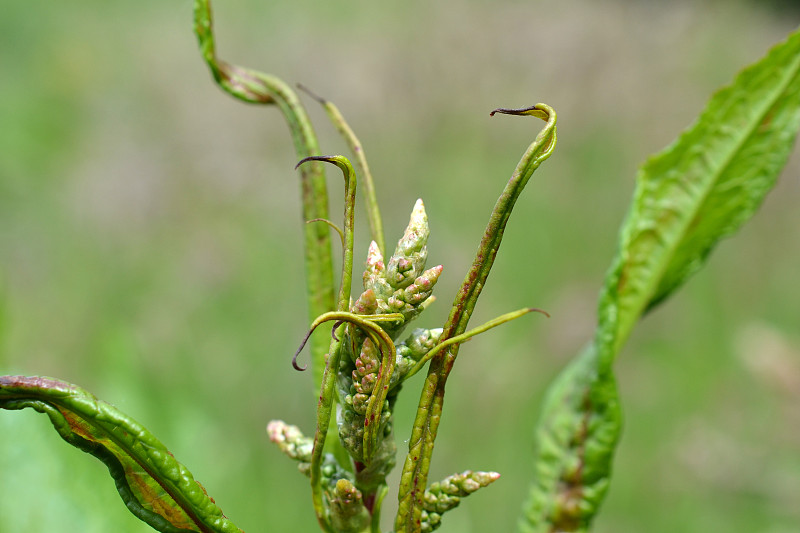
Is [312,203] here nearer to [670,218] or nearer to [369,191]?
[369,191]

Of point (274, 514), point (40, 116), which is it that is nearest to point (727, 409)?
point (274, 514)

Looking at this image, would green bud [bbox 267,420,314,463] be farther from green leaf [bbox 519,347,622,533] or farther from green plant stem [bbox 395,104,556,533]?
green leaf [bbox 519,347,622,533]

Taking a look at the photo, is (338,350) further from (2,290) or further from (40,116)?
(40,116)

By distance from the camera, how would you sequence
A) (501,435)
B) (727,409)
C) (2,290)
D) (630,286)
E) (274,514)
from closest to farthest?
1. (630,286)
2. (2,290)
3. (274,514)
4. (501,435)
5. (727,409)

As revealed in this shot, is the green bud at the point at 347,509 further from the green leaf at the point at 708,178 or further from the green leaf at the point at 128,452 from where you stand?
the green leaf at the point at 708,178

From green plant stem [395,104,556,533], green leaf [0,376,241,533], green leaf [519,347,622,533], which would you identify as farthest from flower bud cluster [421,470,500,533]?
green leaf [519,347,622,533]

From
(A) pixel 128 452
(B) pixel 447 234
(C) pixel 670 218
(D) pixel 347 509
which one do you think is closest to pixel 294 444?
(D) pixel 347 509
